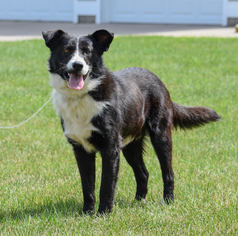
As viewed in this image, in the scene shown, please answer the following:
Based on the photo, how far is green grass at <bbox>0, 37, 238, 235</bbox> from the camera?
3.95 m

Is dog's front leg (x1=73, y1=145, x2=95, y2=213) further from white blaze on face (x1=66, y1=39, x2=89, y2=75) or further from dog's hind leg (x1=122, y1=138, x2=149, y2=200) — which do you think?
white blaze on face (x1=66, y1=39, x2=89, y2=75)

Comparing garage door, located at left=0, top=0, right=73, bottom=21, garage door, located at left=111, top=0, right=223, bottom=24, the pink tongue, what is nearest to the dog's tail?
the pink tongue

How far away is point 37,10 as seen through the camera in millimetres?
25203

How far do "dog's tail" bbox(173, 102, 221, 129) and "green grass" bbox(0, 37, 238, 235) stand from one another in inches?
20.0

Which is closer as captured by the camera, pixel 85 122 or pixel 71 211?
pixel 85 122

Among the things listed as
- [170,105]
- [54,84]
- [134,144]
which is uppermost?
[54,84]

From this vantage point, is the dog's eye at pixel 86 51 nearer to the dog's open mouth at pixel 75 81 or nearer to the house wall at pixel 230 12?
the dog's open mouth at pixel 75 81

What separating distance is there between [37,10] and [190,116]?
69.5 ft

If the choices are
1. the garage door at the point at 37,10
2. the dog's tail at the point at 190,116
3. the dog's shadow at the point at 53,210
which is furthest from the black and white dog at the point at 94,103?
the garage door at the point at 37,10

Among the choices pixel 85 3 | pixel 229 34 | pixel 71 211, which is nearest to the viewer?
pixel 71 211

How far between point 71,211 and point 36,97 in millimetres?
4887

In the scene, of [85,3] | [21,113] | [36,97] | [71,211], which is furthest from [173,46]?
[71,211]

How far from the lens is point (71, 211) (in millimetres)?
4355

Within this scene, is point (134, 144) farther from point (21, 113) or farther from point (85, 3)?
point (85, 3)
